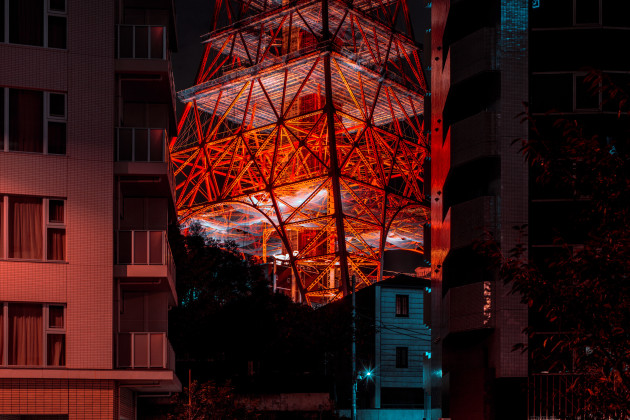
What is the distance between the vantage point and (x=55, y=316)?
22906 mm

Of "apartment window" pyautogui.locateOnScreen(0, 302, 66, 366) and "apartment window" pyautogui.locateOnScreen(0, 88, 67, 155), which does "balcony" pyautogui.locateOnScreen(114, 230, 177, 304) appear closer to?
"apartment window" pyautogui.locateOnScreen(0, 302, 66, 366)

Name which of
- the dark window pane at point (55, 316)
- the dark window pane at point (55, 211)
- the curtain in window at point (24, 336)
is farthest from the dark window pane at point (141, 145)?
the curtain in window at point (24, 336)

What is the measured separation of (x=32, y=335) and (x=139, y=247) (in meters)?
3.16

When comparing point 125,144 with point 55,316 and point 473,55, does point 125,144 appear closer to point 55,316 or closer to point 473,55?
point 55,316

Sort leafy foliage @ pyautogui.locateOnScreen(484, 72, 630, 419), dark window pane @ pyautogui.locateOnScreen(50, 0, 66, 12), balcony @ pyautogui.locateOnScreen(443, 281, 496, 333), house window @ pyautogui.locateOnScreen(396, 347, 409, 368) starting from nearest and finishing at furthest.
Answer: leafy foliage @ pyautogui.locateOnScreen(484, 72, 630, 419)
dark window pane @ pyautogui.locateOnScreen(50, 0, 66, 12)
balcony @ pyautogui.locateOnScreen(443, 281, 496, 333)
house window @ pyautogui.locateOnScreen(396, 347, 409, 368)

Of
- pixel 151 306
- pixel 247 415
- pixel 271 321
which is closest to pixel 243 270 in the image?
pixel 271 321

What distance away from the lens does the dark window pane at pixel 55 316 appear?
74.9 ft

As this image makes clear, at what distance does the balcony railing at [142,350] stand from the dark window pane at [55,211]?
2.94 metres

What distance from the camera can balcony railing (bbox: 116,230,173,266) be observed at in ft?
78.9

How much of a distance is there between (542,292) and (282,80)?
202 feet

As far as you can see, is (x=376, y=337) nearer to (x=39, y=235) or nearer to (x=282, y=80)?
(x=282, y=80)

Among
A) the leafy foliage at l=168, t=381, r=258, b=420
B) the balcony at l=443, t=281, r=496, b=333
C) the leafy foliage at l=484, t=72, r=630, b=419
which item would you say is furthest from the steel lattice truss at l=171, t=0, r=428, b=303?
the leafy foliage at l=484, t=72, r=630, b=419

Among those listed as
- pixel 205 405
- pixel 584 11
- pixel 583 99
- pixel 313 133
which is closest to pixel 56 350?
pixel 205 405

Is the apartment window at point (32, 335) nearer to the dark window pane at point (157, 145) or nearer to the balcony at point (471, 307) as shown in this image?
the dark window pane at point (157, 145)
